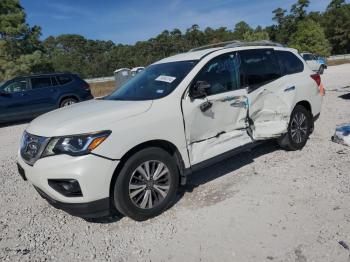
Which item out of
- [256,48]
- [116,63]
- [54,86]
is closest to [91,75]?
[116,63]

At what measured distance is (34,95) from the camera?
12062 millimetres

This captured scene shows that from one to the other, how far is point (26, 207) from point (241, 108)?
3.22 m

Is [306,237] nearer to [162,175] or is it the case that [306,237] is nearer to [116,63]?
[162,175]

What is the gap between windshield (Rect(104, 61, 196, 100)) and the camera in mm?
4223

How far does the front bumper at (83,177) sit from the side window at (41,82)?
9585 millimetres

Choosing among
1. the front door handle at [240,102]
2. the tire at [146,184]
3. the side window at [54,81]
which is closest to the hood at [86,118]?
the tire at [146,184]

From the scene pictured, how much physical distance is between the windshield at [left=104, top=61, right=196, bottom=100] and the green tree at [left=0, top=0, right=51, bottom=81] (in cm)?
3133

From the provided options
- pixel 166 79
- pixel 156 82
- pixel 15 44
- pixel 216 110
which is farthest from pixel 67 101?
pixel 15 44

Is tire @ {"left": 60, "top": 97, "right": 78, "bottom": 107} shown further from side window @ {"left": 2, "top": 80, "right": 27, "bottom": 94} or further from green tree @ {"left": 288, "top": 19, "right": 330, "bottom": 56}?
green tree @ {"left": 288, "top": 19, "right": 330, "bottom": 56}

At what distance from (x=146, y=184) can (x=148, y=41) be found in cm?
9046

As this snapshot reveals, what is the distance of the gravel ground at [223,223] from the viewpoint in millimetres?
3184

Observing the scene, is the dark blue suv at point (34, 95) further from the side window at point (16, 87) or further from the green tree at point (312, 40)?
the green tree at point (312, 40)

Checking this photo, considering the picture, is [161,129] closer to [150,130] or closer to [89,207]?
[150,130]

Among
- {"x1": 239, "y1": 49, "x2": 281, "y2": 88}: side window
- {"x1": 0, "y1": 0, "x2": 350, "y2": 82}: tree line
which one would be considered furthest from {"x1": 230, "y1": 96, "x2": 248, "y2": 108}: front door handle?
{"x1": 0, "y1": 0, "x2": 350, "y2": 82}: tree line
